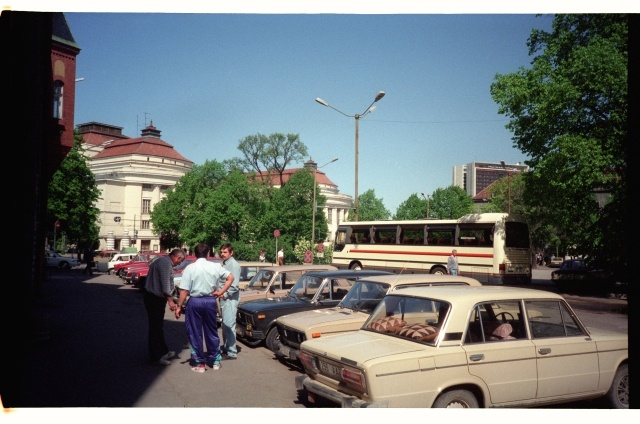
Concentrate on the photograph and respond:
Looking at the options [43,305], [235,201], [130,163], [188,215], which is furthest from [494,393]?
[130,163]

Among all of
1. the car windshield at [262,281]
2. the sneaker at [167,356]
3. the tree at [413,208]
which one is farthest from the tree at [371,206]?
the sneaker at [167,356]

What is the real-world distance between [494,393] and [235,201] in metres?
44.9

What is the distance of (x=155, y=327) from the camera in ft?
26.1

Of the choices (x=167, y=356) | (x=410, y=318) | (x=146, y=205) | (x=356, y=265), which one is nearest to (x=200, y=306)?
(x=167, y=356)

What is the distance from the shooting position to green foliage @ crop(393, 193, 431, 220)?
8450cm

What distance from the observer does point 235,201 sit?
4862 cm

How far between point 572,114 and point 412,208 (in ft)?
213

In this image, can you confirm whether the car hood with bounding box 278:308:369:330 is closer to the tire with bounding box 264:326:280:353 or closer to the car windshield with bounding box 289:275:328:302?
the tire with bounding box 264:326:280:353

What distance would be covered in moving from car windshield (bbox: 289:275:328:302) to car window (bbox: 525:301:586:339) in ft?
15.6

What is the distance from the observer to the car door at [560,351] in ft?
17.4

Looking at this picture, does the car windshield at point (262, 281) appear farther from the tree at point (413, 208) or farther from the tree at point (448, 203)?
the tree at point (413, 208)

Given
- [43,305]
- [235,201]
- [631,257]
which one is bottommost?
[43,305]

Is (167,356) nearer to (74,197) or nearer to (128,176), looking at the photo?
(74,197)

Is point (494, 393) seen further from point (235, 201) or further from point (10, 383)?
point (235, 201)
